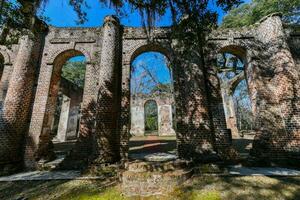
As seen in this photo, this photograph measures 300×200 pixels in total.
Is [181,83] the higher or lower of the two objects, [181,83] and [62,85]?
the lower

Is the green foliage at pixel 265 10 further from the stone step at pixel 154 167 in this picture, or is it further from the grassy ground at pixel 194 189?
the stone step at pixel 154 167

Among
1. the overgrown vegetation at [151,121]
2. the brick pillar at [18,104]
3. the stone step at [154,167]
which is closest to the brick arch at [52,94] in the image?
the brick pillar at [18,104]

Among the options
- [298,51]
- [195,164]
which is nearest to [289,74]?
[298,51]

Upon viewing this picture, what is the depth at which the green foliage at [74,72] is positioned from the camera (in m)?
24.6

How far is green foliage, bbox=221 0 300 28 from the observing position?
1134 centimetres

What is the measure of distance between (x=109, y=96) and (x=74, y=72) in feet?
69.1

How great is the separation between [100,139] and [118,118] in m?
1.14

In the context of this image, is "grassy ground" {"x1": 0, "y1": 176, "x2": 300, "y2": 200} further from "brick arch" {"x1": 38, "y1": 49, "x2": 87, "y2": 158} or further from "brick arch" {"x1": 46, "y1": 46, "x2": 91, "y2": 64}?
"brick arch" {"x1": 46, "y1": 46, "x2": 91, "y2": 64}

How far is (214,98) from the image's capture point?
709 centimetres

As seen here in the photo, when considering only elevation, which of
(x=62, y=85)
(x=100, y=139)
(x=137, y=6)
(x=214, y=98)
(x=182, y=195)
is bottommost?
(x=182, y=195)

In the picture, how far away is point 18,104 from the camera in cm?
669

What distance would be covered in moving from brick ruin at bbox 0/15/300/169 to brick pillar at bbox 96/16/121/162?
36 millimetres

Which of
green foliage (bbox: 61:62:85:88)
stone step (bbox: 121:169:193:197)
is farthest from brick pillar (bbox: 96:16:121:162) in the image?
green foliage (bbox: 61:62:85:88)

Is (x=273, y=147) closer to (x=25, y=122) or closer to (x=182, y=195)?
(x=182, y=195)
